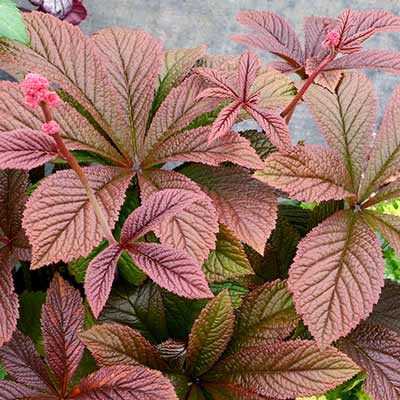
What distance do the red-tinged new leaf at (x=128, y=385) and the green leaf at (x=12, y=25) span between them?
45cm

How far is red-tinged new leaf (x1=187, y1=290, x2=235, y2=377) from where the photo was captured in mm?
840

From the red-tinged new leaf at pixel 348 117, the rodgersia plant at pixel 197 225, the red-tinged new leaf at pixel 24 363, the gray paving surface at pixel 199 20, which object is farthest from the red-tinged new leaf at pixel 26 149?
the gray paving surface at pixel 199 20

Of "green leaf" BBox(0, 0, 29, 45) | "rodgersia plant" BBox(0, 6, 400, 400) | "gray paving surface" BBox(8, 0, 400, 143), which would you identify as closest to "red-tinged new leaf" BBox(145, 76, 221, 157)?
"rodgersia plant" BBox(0, 6, 400, 400)

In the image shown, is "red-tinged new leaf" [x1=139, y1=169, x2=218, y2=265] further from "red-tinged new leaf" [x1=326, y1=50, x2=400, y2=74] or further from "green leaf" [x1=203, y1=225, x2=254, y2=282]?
"red-tinged new leaf" [x1=326, y1=50, x2=400, y2=74]

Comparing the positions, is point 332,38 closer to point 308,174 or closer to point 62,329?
point 308,174

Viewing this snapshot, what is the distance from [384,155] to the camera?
3.00 ft

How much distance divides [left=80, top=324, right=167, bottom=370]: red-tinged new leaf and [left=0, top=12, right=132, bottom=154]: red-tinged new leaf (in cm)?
26

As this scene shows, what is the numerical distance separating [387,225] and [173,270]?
1.08 feet

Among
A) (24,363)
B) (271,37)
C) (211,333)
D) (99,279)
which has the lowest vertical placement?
(24,363)

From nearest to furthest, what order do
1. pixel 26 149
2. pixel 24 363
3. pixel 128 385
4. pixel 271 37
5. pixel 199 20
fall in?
pixel 26 149
pixel 128 385
pixel 24 363
pixel 271 37
pixel 199 20

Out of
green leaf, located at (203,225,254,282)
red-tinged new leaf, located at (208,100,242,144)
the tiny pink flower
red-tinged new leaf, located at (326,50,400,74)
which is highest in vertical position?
the tiny pink flower

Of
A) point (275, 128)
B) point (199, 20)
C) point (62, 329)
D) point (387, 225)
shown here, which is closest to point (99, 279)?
point (62, 329)

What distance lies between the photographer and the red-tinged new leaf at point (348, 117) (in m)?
0.93

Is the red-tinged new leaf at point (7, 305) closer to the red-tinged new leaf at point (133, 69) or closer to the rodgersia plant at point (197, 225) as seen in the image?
the rodgersia plant at point (197, 225)
